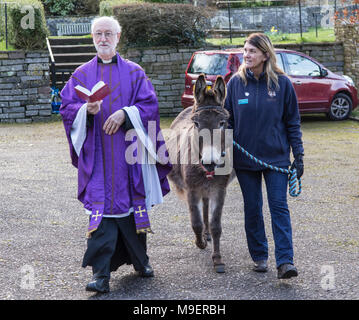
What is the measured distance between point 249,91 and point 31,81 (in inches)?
502

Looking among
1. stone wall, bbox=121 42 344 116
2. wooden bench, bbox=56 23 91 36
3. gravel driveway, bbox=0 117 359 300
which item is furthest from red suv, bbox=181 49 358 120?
wooden bench, bbox=56 23 91 36

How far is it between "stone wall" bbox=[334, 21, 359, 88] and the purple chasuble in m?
14.0

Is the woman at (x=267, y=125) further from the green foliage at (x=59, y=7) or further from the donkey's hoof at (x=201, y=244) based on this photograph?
the green foliage at (x=59, y=7)

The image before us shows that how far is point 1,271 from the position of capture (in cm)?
555

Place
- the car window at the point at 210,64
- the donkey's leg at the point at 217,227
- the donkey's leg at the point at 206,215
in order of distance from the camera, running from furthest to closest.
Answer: the car window at the point at 210,64 → the donkey's leg at the point at 206,215 → the donkey's leg at the point at 217,227

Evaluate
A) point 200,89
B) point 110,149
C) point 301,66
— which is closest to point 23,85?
Result: point 301,66

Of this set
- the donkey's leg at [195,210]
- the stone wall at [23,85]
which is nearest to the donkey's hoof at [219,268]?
the donkey's leg at [195,210]

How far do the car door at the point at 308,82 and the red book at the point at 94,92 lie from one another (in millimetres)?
11164

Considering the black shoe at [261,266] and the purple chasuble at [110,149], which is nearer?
the purple chasuble at [110,149]

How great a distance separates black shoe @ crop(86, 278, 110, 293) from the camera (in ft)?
16.3

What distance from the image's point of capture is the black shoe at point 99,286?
4.96 metres

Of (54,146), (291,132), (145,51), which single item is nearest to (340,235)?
(291,132)

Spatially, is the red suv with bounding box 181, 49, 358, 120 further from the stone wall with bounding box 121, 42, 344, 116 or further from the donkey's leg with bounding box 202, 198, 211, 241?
the donkey's leg with bounding box 202, 198, 211, 241

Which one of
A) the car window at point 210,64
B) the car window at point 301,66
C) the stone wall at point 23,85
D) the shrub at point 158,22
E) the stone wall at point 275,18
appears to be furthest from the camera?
the stone wall at point 275,18
